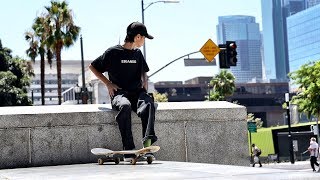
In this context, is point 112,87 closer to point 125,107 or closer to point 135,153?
point 125,107

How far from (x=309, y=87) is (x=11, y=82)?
2847 centimetres

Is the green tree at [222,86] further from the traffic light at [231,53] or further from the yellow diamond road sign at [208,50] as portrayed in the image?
the traffic light at [231,53]

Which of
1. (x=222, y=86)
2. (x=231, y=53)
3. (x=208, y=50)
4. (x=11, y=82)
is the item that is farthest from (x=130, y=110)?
(x=222, y=86)

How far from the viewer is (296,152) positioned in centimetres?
5131

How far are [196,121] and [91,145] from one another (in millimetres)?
2012

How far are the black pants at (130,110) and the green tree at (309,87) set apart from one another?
40749 mm

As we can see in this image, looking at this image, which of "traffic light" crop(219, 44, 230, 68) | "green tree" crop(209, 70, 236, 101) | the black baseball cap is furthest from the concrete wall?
"green tree" crop(209, 70, 236, 101)

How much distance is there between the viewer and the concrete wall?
372 inches

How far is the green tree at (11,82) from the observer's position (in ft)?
184

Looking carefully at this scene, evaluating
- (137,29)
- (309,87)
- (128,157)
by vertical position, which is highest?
(309,87)

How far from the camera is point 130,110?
348 inches

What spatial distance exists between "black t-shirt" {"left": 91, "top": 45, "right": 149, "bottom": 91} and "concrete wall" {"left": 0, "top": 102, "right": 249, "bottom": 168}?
73 centimetres

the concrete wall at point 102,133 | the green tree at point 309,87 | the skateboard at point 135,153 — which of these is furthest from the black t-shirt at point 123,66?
the green tree at point 309,87

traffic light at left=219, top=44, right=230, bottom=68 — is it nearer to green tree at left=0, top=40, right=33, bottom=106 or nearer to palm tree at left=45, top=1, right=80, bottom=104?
palm tree at left=45, top=1, right=80, bottom=104
